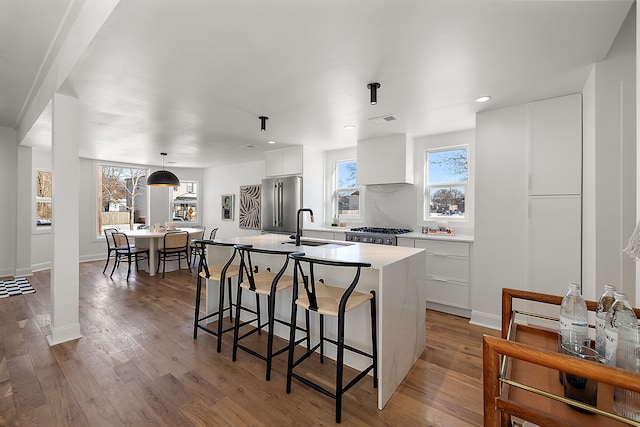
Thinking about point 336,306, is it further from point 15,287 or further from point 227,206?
point 227,206

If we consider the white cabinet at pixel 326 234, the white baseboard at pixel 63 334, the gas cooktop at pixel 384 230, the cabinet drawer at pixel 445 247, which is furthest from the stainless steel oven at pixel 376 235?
the white baseboard at pixel 63 334

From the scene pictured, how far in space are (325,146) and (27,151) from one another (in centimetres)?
526

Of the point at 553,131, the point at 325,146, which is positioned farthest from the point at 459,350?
the point at 325,146

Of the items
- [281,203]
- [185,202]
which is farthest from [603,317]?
[185,202]

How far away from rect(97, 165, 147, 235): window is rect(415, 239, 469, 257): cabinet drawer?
7.01 meters

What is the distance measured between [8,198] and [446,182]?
731 cm

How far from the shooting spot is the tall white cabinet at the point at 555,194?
9.20ft

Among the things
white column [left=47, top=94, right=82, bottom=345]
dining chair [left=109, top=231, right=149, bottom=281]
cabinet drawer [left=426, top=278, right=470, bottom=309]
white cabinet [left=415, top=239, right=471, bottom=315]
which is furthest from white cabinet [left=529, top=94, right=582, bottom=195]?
dining chair [left=109, top=231, right=149, bottom=281]

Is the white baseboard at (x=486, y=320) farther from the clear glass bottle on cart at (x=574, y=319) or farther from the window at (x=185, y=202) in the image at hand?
the window at (x=185, y=202)

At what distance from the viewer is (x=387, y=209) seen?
16.0 feet

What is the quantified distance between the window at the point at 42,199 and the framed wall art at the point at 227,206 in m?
3.48

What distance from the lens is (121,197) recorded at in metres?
7.37

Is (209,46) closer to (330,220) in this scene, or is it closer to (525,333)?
(525,333)

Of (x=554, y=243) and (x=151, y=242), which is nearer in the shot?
(x=554, y=243)
